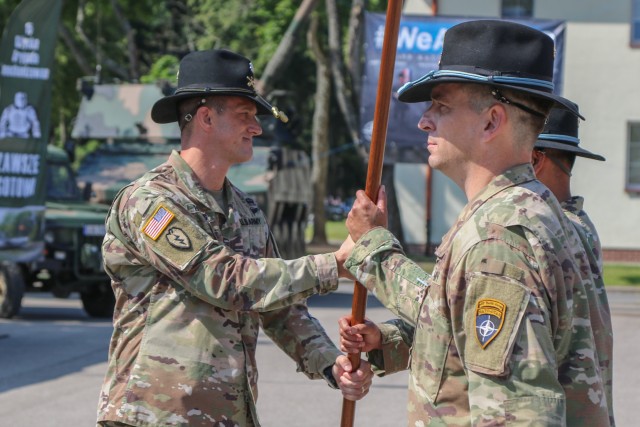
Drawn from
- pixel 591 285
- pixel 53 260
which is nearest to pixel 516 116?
pixel 591 285

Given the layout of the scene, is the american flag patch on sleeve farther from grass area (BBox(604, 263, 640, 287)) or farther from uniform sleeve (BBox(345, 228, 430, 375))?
grass area (BBox(604, 263, 640, 287))

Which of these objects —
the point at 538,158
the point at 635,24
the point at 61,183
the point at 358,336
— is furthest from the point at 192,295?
the point at 635,24

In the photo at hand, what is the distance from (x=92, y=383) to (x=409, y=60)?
47.7 ft

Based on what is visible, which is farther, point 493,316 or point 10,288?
point 10,288

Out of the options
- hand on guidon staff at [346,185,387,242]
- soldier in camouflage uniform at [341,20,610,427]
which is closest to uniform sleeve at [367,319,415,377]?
hand on guidon staff at [346,185,387,242]

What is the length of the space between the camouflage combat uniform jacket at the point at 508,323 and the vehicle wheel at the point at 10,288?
36.9ft

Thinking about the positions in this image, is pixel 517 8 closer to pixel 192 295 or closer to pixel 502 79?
pixel 192 295

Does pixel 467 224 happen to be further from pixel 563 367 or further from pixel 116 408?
pixel 116 408

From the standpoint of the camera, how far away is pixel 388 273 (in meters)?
3.20

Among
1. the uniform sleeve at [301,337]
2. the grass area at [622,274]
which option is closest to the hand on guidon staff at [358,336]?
the uniform sleeve at [301,337]

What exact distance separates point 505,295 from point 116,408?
1.57 m

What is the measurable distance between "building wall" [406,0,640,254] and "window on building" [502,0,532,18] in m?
0.65

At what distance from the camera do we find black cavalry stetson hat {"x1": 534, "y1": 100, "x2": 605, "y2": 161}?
445cm

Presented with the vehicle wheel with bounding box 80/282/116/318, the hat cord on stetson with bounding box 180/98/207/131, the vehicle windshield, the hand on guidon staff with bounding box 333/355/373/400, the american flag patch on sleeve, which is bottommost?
the vehicle wheel with bounding box 80/282/116/318
